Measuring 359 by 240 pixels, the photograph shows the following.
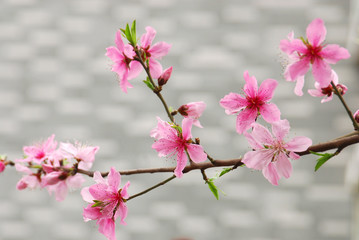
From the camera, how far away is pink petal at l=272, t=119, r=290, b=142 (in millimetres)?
462

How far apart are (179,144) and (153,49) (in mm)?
143

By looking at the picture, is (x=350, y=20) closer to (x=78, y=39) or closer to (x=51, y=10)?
(x=78, y=39)

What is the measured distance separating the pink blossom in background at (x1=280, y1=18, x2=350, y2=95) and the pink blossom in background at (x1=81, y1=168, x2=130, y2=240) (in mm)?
212

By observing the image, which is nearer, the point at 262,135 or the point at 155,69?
the point at 262,135

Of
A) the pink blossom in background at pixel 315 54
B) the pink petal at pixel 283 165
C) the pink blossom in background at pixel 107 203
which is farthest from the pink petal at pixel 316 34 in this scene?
the pink blossom in background at pixel 107 203

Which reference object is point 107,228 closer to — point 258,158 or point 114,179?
point 114,179

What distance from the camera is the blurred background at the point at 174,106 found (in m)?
2.06

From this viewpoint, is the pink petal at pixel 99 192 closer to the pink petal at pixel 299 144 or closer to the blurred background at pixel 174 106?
the pink petal at pixel 299 144

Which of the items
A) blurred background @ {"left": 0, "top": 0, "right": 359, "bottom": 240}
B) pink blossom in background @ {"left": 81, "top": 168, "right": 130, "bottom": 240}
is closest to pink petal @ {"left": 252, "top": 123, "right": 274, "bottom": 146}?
pink blossom in background @ {"left": 81, "top": 168, "right": 130, "bottom": 240}

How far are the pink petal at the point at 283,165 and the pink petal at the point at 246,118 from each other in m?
0.04

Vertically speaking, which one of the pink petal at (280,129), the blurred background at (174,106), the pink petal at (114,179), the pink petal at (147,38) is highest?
the pink petal at (147,38)

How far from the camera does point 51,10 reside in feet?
7.39

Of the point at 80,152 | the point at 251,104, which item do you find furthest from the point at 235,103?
the point at 80,152

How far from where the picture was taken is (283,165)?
478 mm
